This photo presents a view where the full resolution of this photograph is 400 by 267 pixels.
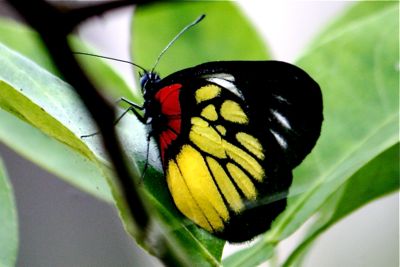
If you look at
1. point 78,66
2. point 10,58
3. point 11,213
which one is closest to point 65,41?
point 78,66

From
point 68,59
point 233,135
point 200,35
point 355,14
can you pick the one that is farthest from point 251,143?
point 68,59

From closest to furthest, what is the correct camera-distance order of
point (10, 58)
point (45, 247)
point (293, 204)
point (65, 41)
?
point (65, 41), point (10, 58), point (293, 204), point (45, 247)

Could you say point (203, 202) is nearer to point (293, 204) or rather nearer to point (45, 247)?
point (293, 204)

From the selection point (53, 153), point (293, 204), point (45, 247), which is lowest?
point (45, 247)

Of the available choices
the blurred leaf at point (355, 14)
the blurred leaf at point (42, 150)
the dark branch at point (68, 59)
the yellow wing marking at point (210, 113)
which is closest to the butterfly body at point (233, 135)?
the yellow wing marking at point (210, 113)

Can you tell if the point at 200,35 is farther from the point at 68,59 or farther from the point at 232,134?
the point at 68,59

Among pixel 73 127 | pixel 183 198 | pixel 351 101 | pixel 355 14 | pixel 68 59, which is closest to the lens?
pixel 68 59

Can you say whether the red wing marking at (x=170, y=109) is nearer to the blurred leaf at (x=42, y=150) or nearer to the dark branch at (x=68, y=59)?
the blurred leaf at (x=42, y=150)
